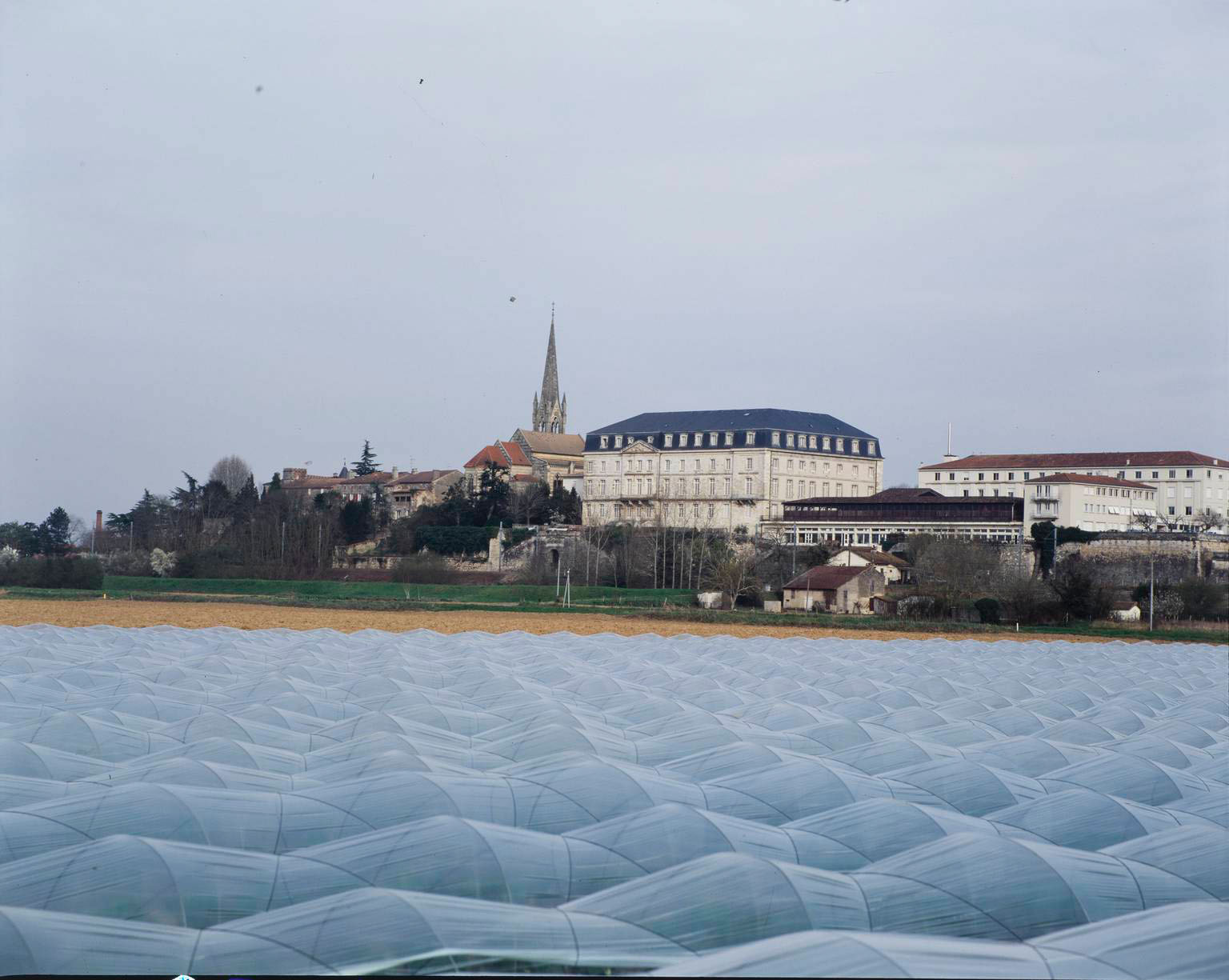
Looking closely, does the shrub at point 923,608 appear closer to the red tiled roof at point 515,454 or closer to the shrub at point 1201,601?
the shrub at point 1201,601

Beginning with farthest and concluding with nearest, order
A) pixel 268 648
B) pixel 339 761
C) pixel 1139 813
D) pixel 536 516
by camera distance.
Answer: pixel 536 516 → pixel 268 648 → pixel 339 761 → pixel 1139 813

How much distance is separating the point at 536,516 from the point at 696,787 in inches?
4295

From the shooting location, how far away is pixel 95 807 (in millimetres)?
12570

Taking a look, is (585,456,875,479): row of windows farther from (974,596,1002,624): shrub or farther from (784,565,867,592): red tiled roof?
(974,596,1002,624): shrub

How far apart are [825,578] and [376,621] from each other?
29517mm

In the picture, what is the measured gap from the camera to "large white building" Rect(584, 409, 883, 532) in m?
134

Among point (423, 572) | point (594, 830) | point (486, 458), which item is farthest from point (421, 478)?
point (594, 830)

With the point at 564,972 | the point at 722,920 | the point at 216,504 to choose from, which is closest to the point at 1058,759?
the point at 722,920

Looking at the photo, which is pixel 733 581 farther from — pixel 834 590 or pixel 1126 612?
pixel 1126 612

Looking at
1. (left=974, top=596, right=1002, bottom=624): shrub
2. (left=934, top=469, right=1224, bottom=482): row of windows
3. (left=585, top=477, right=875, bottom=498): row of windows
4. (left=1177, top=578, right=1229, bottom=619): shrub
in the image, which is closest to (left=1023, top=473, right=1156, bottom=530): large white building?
(left=934, top=469, right=1224, bottom=482): row of windows

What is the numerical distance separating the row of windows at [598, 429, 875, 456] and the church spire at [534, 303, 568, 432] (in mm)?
40697

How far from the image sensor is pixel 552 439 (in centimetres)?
17288

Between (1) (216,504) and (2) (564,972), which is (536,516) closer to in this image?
(1) (216,504)

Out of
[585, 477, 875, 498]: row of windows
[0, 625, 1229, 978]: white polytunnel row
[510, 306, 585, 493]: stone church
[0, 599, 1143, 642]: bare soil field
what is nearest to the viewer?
[0, 625, 1229, 978]: white polytunnel row
